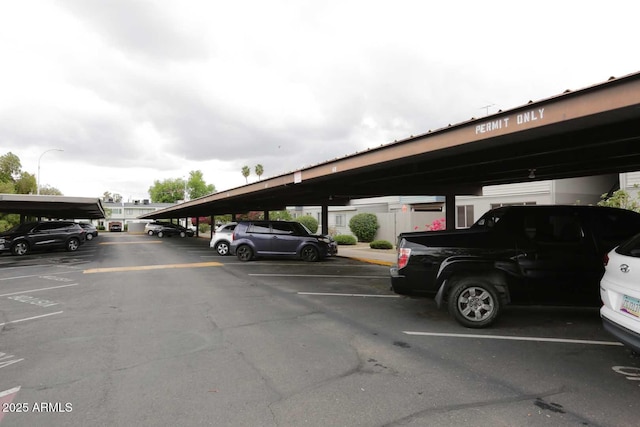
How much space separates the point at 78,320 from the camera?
6430 mm

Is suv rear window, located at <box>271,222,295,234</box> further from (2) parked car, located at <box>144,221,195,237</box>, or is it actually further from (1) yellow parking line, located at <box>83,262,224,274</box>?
(2) parked car, located at <box>144,221,195,237</box>

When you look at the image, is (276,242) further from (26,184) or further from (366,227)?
(26,184)

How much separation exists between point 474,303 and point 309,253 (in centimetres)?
983

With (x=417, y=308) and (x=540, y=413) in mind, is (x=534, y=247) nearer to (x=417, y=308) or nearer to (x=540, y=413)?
(x=417, y=308)

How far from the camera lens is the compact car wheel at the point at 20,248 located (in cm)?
1902

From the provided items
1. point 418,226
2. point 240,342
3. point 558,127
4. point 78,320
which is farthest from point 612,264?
point 418,226

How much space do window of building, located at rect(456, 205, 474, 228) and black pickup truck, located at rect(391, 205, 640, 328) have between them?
21.5 m

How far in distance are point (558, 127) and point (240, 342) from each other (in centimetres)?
561

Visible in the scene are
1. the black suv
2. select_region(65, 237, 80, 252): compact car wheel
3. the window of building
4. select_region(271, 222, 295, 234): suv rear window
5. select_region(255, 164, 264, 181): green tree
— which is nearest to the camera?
select_region(271, 222, 295, 234): suv rear window

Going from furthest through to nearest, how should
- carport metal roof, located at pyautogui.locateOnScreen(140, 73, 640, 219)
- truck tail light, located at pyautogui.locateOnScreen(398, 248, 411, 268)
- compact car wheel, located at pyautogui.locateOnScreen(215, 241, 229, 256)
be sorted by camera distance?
compact car wheel, located at pyautogui.locateOnScreen(215, 241, 229, 256)
truck tail light, located at pyautogui.locateOnScreen(398, 248, 411, 268)
carport metal roof, located at pyautogui.locateOnScreen(140, 73, 640, 219)

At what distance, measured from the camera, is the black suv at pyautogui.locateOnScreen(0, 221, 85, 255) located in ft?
62.4

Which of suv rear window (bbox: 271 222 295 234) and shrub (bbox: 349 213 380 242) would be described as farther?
shrub (bbox: 349 213 380 242)

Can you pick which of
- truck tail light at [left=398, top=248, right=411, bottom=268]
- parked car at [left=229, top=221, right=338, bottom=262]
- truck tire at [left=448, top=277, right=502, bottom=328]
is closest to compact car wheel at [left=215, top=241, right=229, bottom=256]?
parked car at [left=229, top=221, right=338, bottom=262]

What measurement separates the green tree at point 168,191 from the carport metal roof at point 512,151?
9536 cm
